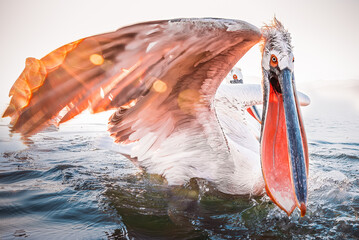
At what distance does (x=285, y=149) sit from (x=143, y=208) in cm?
132

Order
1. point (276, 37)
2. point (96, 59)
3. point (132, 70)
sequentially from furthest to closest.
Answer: point (276, 37) < point (132, 70) < point (96, 59)

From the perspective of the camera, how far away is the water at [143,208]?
1.91 m

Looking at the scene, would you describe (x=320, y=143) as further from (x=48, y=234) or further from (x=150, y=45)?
(x=48, y=234)

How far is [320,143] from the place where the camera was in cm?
616

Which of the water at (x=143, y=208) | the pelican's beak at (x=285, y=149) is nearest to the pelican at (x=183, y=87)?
the pelican's beak at (x=285, y=149)

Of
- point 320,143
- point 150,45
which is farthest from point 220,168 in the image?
point 320,143

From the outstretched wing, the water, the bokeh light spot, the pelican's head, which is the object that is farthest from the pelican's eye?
the bokeh light spot

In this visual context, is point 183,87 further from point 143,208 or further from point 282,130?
point 143,208

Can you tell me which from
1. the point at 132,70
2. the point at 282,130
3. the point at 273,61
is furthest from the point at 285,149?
the point at 132,70

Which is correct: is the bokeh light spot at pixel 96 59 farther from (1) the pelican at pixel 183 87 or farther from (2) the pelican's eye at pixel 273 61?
(2) the pelican's eye at pixel 273 61

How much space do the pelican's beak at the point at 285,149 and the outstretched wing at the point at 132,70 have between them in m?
0.47

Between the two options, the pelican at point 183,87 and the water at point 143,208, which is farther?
the water at point 143,208

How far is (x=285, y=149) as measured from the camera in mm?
1966

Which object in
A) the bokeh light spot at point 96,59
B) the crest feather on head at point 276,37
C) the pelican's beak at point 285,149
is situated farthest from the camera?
the crest feather on head at point 276,37
